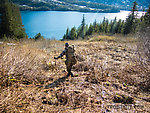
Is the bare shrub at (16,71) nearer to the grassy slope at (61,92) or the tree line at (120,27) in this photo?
Result: the grassy slope at (61,92)

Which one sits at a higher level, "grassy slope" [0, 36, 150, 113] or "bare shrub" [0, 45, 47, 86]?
"bare shrub" [0, 45, 47, 86]

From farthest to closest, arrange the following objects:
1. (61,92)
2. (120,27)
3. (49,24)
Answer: (49,24) < (120,27) < (61,92)

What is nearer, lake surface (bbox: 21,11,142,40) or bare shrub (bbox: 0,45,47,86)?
bare shrub (bbox: 0,45,47,86)

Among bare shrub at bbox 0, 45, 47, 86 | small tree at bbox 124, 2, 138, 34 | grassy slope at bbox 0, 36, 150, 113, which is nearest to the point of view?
grassy slope at bbox 0, 36, 150, 113

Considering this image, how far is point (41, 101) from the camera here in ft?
10.9

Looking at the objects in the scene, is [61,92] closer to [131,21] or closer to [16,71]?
[16,71]

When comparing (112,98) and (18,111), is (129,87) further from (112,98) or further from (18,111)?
(18,111)

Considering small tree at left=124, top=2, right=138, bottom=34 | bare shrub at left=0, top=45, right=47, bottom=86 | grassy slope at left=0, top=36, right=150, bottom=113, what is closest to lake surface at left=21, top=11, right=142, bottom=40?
bare shrub at left=0, top=45, right=47, bottom=86

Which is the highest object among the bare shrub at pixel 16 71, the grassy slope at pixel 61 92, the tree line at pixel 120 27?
the tree line at pixel 120 27

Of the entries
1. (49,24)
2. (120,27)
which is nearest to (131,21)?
(120,27)

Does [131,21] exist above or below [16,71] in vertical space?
above

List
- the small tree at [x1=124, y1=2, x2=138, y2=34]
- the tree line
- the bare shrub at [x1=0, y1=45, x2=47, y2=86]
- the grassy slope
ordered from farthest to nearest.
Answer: the small tree at [x1=124, y1=2, x2=138, y2=34]
the tree line
the bare shrub at [x1=0, y1=45, x2=47, y2=86]
the grassy slope

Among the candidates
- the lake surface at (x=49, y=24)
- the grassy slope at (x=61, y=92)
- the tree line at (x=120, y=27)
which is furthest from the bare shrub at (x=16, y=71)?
the tree line at (x=120, y=27)

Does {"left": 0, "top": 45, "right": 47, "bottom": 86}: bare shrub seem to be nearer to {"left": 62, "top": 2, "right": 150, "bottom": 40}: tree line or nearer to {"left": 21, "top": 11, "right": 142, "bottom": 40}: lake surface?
{"left": 21, "top": 11, "right": 142, "bottom": 40}: lake surface
